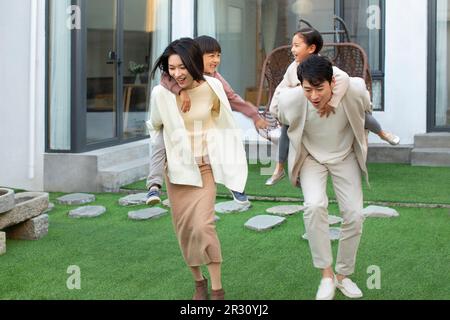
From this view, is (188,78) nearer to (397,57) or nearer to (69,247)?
(69,247)

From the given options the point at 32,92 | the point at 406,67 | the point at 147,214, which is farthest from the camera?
the point at 406,67

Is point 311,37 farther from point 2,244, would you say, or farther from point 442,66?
point 442,66

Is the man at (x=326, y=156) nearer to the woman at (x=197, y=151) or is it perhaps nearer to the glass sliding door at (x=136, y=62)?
the woman at (x=197, y=151)

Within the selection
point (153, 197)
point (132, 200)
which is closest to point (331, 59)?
point (132, 200)

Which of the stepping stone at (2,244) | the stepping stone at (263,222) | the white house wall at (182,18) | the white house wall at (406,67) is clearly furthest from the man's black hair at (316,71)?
the white house wall at (182,18)

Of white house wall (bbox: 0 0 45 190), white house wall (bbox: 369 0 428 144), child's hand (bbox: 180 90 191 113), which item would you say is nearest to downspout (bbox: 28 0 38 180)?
white house wall (bbox: 0 0 45 190)

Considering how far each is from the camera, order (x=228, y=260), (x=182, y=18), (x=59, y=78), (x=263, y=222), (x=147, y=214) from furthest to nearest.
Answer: (x=182, y=18) < (x=59, y=78) < (x=147, y=214) < (x=263, y=222) < (x=228, y=260)

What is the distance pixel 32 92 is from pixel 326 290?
4.68 metres

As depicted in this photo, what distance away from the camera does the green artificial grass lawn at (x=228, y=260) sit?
417 cm

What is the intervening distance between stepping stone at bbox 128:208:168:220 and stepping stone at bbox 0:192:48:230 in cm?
87

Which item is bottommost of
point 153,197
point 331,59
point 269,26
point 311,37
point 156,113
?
point 153,197

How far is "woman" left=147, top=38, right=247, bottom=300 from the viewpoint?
3.79m

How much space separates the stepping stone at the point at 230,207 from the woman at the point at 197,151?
241cm

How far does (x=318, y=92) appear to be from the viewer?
12.3ft
